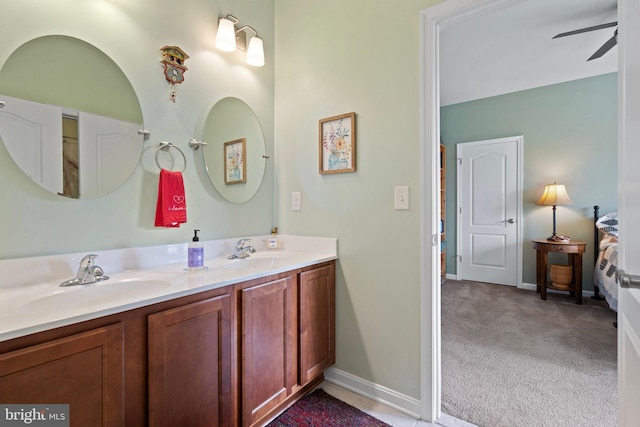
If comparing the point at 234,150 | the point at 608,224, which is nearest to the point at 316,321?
the point at 234,150

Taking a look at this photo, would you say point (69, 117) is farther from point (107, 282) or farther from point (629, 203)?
point (629, 203)

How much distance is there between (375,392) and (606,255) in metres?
2.93

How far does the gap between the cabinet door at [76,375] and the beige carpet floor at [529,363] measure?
1603 mm

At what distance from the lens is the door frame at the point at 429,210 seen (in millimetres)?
1495

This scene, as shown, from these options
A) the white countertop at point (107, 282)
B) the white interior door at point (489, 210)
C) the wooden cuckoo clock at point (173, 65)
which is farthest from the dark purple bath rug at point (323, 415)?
the white interior door at point (489, 210)

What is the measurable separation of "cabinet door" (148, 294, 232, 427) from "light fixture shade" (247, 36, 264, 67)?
1514 millimetres

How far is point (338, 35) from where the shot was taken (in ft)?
6.01

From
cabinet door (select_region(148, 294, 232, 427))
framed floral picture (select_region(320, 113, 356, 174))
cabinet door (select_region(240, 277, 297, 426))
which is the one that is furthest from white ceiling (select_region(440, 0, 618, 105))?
cabinet door (select_region(148, 294, 232, 427))

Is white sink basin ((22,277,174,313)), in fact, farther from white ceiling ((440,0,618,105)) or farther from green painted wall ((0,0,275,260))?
white ceiling ((440,0,618,105))

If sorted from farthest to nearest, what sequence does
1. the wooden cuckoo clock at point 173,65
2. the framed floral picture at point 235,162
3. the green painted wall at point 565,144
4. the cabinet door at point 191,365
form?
the green painted wall at point 565,144
the framed floral picture at point 235,162
the wooden cuckoo clock at point 173,65
the cabinet door at point 191,365

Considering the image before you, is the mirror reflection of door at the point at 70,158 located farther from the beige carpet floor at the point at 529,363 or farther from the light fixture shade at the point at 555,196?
the light fixture shade at the point at 555,196

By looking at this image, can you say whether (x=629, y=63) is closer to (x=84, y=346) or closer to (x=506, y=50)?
(x=84, y=346)

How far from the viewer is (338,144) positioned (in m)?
1.82

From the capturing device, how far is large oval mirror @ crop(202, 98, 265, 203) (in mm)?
1768
